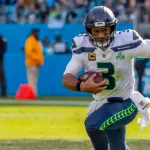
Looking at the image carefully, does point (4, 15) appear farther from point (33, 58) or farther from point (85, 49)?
point (85, 49)

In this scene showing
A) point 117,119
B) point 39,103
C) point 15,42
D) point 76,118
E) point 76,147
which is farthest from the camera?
point 15,42

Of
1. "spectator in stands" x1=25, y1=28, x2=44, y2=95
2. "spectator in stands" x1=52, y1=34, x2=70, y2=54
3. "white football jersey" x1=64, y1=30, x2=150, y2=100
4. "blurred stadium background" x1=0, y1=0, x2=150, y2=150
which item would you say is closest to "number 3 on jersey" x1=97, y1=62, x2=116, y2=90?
"white football jersey" x1=64, y1=30, x2=150, y2=100

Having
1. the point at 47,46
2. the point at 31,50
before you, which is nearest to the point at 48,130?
the point at 31,50

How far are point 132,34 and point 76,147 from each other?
2.64 meters

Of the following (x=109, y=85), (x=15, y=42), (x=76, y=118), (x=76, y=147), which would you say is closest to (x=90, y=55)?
(x=109, y=85)

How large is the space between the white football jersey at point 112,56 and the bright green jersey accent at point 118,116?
0.58 ft

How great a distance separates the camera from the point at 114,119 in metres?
6.33

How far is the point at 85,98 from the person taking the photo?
57.1 ft

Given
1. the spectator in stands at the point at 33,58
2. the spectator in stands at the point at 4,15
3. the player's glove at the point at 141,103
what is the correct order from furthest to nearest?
the spectator in stands at the point at 4,15 → the spectator in stands at the point at 33,58 → the player's glove at the point at 141,103

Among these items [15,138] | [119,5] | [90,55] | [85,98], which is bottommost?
[85,98]

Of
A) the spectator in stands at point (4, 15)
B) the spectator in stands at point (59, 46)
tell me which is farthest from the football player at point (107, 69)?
the spectator in stands at point (4, 15)

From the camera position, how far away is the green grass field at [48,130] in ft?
29.3

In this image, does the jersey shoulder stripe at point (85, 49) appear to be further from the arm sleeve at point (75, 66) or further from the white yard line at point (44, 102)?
the white yard line at point (44, 102)

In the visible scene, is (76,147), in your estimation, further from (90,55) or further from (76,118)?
(76,118)
